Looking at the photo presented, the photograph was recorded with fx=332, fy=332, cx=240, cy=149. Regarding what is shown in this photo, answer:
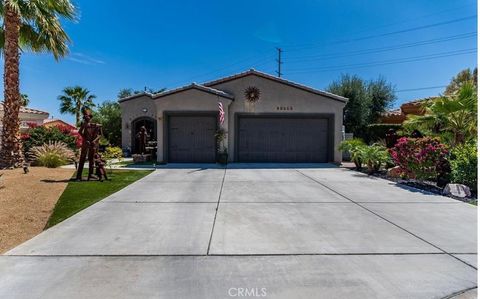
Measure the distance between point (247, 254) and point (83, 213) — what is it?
3661 millimetres

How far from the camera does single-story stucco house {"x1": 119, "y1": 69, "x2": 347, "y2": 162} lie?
16547 mm

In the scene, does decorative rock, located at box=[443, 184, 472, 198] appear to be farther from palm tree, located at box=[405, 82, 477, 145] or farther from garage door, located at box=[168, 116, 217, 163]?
garage door, located at box=[168, 116, 217, 163]

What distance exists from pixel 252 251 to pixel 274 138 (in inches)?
514

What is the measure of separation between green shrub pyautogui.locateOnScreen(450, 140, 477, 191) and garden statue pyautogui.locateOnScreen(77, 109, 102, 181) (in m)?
10.4

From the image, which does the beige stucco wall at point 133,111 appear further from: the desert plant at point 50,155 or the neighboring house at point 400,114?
the neighboring house at point 400,114

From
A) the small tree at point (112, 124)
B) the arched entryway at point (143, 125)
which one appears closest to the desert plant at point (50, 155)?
the arched entryway at point (143, 125)

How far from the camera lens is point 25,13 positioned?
474 inches

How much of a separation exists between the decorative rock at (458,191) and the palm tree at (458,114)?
9.31 ft

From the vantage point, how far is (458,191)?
8250mm

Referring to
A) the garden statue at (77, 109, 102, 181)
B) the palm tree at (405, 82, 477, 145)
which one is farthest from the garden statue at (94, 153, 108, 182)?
the palm tree at (405, 82, 477, 145)

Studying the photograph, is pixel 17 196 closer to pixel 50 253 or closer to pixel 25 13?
pixel 50 253

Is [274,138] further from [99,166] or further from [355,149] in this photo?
[99,166]

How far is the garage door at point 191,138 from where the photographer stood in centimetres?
1653

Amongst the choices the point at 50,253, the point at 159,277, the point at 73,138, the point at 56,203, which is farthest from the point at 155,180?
the point at 73,138
